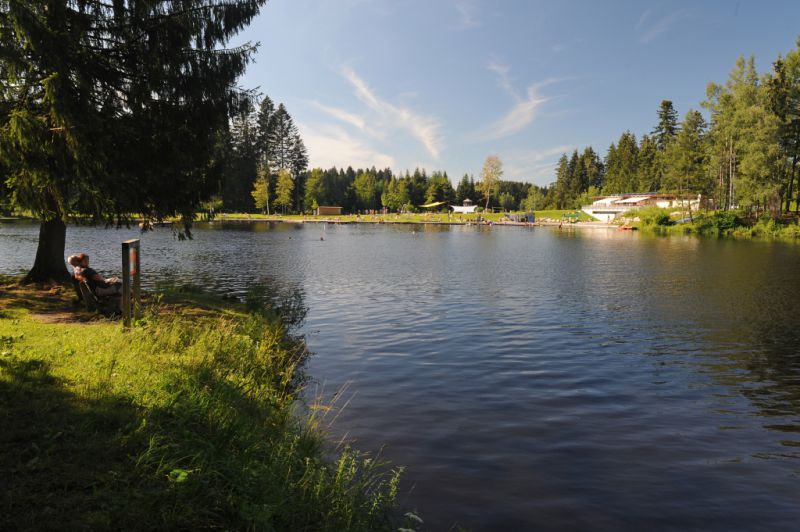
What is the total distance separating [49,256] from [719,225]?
282ft

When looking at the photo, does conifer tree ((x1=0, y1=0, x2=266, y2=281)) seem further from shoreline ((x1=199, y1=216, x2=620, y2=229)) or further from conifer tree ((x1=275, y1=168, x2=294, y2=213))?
conifer tree ((x1=275, y1=168, x2=294, y2=213))

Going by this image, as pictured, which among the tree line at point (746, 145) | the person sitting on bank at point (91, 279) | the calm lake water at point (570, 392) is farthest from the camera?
the tree line at point (746, 145)

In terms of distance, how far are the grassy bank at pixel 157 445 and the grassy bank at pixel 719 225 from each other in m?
77.4

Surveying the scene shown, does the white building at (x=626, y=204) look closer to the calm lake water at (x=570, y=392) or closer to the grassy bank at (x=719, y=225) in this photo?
the grassy bank at (x=719, y=225)

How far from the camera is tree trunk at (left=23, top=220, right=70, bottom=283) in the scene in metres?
15.5

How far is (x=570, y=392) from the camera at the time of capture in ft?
38.3

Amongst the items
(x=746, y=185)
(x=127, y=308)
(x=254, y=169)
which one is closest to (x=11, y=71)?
(x=127, y=308)

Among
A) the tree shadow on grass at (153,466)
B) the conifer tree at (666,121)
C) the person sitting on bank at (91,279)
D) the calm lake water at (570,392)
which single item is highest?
the conifer tree at (666,121)

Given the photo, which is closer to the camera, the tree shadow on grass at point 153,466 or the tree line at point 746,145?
the tree shadow on grass at point 153,466

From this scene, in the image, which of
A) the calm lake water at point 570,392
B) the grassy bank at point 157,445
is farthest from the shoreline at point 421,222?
the grassy bank at point 157,445

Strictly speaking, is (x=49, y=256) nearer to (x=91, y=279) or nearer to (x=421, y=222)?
(x=91, y=279)

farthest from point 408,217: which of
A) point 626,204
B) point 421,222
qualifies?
point 626,204

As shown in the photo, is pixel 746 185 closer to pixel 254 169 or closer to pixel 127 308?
pixel 127 308

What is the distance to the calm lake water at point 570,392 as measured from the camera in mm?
7223
